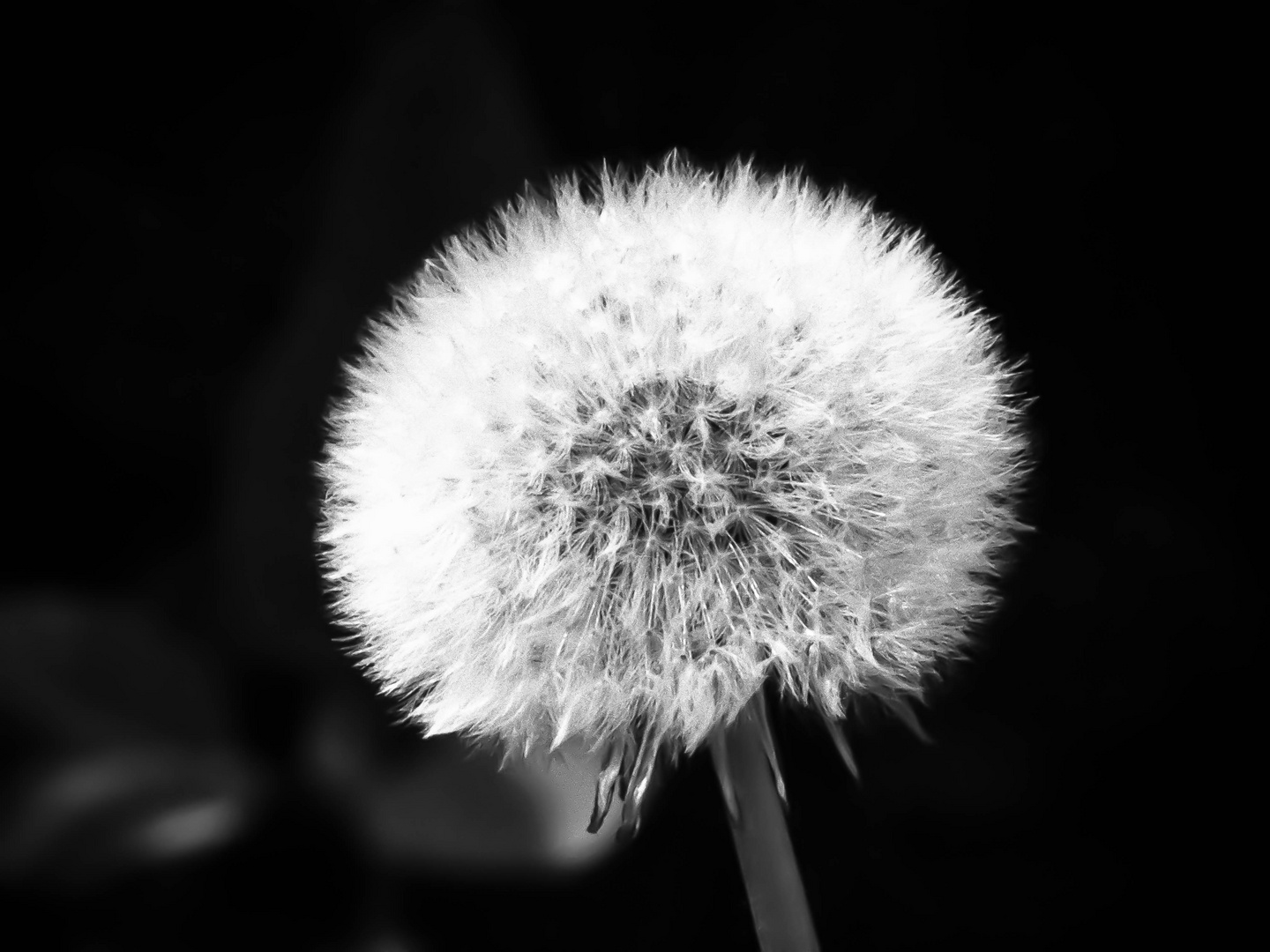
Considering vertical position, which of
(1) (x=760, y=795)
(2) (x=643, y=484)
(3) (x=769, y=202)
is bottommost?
(1) (x=760, y=795)

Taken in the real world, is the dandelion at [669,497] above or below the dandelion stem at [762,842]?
above

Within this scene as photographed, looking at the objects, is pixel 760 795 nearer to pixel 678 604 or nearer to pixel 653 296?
pixel 678 604

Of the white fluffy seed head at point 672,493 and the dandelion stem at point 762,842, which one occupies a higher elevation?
the white fluffy seed head at point 672,493

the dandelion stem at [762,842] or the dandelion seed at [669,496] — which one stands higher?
the dandelion seed at [669,496]

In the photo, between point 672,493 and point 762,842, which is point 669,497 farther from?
point 762,842

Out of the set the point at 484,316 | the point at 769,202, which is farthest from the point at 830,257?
the point at 484,316

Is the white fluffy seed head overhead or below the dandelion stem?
overhead
